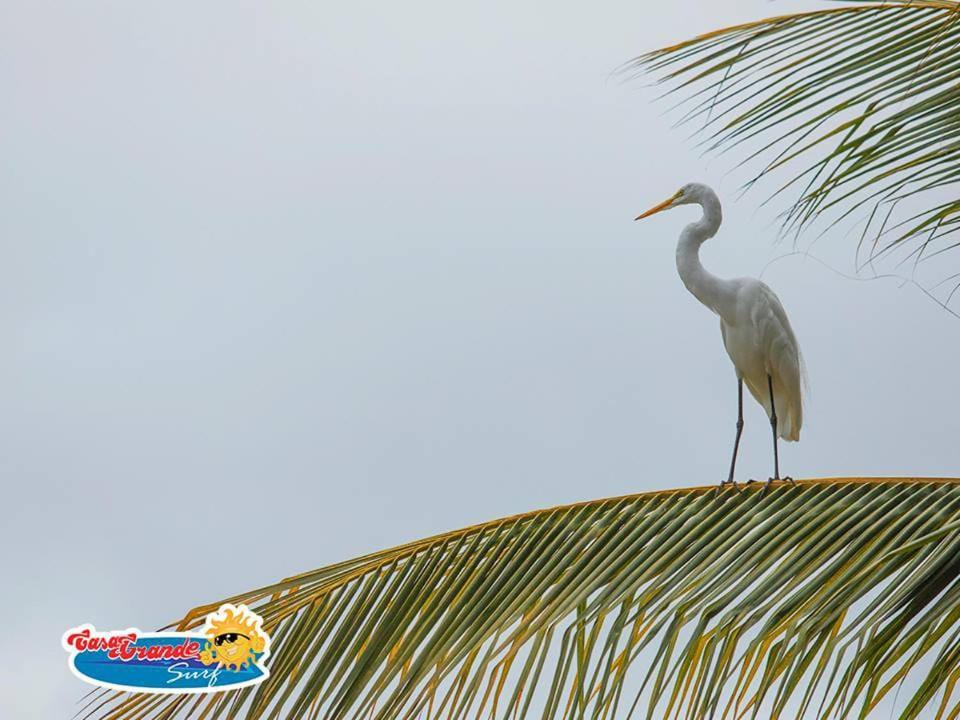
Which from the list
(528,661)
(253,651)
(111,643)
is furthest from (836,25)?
(111,643)

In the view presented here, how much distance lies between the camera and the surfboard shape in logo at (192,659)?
115 inches

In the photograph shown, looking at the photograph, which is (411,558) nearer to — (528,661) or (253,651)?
(253,651)

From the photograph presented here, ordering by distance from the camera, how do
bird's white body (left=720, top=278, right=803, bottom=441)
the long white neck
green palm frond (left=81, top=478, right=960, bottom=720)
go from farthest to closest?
bird's white body (left=720, top=278, right=803, bottom=441) < the long white neck < green palm frond (left=81, top=478, right=960, bottom=720)

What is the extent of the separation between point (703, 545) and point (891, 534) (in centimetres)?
42

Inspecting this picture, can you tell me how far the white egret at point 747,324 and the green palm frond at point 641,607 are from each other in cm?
242

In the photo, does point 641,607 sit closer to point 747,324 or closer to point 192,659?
point 192,659

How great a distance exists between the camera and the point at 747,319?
5.85 metres

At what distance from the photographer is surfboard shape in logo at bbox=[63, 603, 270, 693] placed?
9.62 ft

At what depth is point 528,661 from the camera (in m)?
2.56

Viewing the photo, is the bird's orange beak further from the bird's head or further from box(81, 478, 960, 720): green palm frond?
box(81, 478, 960, 720): green palm frond

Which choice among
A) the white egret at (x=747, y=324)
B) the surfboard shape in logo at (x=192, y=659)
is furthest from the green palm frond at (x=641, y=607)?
the white egret at (x=747, y=324)

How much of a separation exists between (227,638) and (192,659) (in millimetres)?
152

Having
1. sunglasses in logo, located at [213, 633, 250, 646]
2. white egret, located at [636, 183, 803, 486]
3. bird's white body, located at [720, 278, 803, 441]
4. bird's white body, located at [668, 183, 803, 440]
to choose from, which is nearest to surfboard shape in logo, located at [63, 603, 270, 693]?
sunglasses in logo, located at [213, 633, 250, 646]

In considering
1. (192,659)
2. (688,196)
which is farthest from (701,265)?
(192,659)
